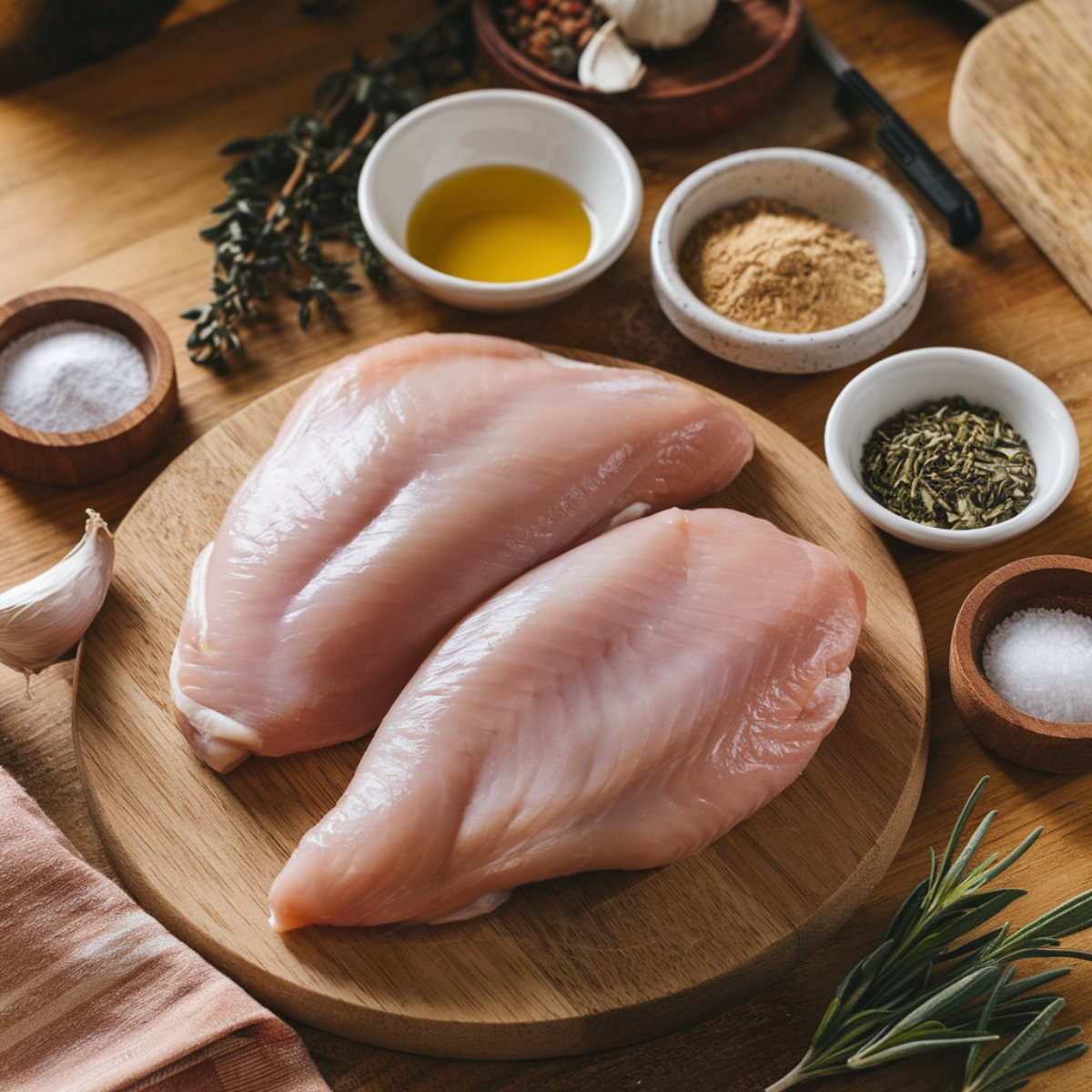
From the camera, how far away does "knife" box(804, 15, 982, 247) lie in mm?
2174

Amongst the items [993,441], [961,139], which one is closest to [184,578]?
[993,441]

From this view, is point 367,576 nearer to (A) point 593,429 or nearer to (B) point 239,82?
(A) point 593,429

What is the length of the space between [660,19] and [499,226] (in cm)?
48

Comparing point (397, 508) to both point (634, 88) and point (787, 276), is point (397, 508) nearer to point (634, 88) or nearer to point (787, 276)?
point (787, 276)

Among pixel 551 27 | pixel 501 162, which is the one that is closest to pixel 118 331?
pixel 501 162

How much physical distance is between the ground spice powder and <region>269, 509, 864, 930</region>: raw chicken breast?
21.0 inches

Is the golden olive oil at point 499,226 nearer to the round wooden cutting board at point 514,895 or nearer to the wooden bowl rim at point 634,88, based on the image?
the wooden bowl rim at point 634,88

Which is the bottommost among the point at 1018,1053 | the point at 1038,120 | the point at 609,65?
the point at 1018,1053

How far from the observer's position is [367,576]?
163 centimetres

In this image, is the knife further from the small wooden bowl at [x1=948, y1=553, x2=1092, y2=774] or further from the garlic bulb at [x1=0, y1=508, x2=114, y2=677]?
the garlic bulb at [x1=0, y1=508, x2=114, y2=677]

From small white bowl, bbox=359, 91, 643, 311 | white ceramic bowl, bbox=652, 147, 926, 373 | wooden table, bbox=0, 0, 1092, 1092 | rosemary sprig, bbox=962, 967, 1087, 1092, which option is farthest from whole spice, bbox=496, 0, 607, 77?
rosemary sprig, bbox=962, 967, 1087, 1092

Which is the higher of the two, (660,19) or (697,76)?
(660,19)

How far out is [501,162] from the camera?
226 cm

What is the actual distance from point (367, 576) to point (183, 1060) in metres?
0.62
